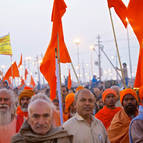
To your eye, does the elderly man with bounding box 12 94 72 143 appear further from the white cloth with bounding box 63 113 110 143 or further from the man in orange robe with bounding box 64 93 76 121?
the man in orange robe with bounding box 64 93 76 121

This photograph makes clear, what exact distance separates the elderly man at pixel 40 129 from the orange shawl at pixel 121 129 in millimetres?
1908

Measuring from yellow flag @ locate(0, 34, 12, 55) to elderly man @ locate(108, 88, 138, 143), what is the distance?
28.4 feet

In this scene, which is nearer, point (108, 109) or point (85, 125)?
point (85, 125)

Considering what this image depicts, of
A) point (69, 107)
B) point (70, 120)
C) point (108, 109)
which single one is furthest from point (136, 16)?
point (70, 120)

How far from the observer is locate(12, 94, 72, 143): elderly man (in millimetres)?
3178

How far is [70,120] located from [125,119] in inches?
51.3

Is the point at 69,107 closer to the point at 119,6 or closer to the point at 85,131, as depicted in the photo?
the point at 85,131

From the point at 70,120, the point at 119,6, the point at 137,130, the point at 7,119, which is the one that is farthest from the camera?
the point at 119,6

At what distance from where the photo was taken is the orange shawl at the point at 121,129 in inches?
201

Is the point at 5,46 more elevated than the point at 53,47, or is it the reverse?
the point at 5,46

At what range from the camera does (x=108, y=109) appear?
6.36 m

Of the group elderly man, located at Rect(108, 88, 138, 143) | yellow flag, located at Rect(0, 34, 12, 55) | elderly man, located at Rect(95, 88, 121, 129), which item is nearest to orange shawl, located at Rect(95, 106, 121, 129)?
elderly man, located at Rect(95, 88, 121, 129)

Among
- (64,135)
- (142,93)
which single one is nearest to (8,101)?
(64,135)

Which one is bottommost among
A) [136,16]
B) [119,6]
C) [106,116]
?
[106,116]
